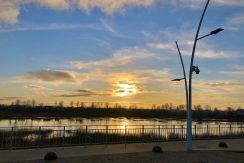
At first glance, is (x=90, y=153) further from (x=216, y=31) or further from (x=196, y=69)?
(x=216, y=31)

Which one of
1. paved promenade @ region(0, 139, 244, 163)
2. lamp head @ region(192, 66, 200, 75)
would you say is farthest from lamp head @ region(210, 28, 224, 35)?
paved promenade @ region(0, 139, 244, 163)

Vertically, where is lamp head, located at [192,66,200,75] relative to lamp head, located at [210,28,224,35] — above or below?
below

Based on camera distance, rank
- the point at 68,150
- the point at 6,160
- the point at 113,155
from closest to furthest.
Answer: the point at 6,160 → the point at 113,155 → the point at 68,150

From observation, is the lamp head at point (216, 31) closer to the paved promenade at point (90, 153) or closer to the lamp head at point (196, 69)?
the lamp head at point (196, 69)

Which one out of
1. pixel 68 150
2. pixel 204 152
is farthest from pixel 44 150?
pixel 204 152

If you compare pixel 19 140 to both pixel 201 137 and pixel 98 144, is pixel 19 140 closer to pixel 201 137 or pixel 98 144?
pixel 98 144

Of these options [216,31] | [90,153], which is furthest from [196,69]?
[90,153]

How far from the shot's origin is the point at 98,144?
19.7m

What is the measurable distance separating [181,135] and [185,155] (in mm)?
10574

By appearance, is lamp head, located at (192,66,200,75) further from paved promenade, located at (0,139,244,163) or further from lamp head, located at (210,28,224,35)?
paved promenade, located at (0,139,244,163)

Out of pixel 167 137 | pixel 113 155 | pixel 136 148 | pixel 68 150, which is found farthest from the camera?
pixel 167 137

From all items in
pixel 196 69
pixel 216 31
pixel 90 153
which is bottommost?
pixel 90 153

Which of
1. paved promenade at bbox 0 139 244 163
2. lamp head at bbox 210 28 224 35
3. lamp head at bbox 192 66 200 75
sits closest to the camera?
paved promenade at bbox 0 139 244 163

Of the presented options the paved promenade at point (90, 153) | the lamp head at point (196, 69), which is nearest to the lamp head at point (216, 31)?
the lamp head at point (196, 69)
